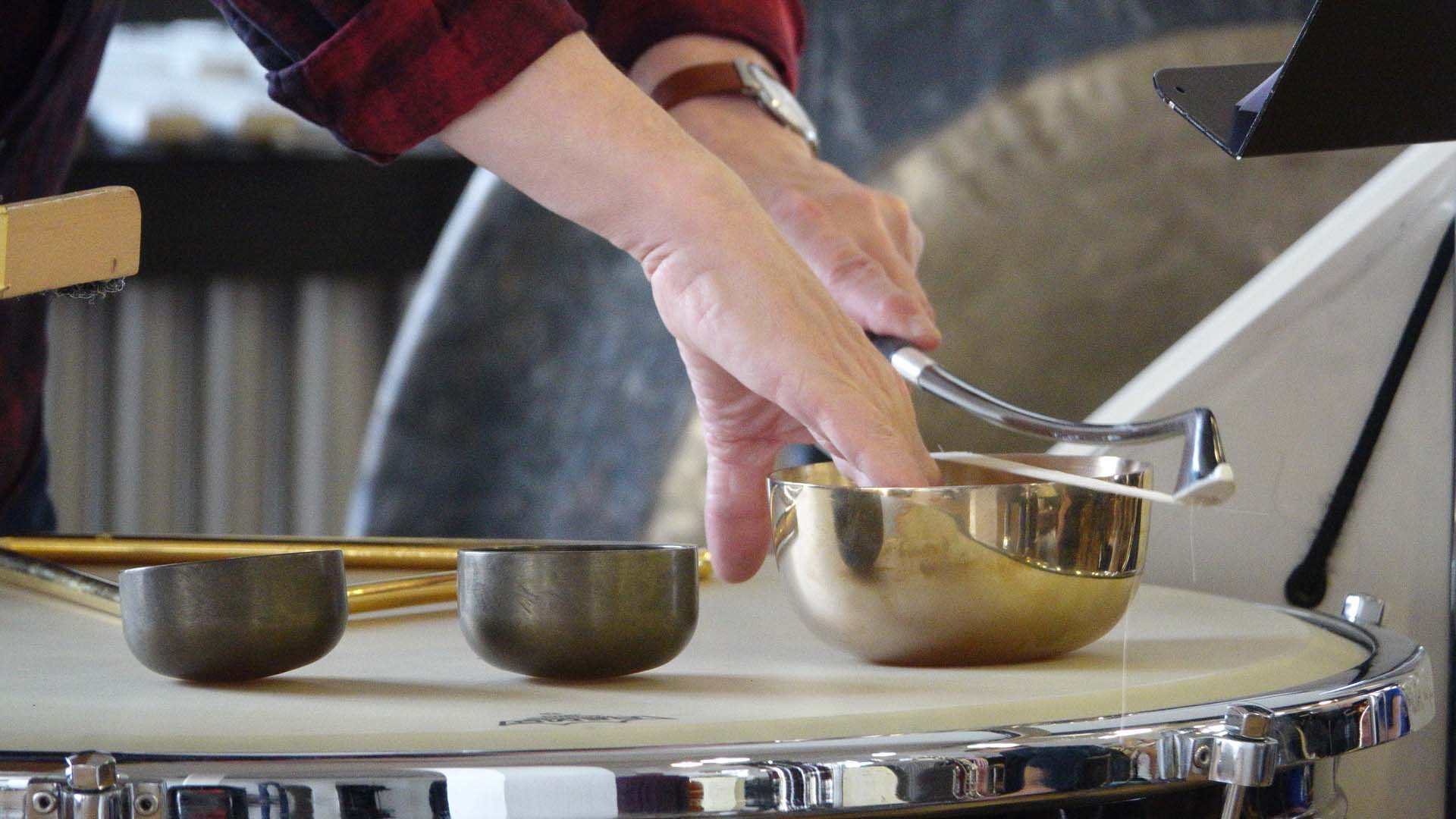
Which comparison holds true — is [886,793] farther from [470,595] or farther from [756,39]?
[756,39]

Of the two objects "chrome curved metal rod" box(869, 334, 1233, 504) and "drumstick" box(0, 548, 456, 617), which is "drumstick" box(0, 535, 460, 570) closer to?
"drumstick" box(0, 548, 456, 617)

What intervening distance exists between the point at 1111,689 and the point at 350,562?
40 cm

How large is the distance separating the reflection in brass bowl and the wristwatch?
1.09 feet

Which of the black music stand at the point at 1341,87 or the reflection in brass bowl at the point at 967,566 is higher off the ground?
the black music stand at the point at 1341,87

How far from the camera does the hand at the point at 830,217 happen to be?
69 centimetres

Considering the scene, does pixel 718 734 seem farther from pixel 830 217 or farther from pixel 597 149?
pixel 830 217

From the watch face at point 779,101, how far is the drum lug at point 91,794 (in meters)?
0.51

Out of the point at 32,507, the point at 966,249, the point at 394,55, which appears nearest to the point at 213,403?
the point at 966,249

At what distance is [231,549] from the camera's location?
71 centimetres

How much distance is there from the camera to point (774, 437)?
0.64 meters

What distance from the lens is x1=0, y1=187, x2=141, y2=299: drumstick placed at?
0.36 m

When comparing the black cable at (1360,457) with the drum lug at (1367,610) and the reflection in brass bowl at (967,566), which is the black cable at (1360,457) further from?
the reflection in brass bowl at (967,566)

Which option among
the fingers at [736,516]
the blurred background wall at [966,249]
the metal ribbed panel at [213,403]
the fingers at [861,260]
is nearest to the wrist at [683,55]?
the fingers at [861,260]

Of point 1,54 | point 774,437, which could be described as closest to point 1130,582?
point 774,437
